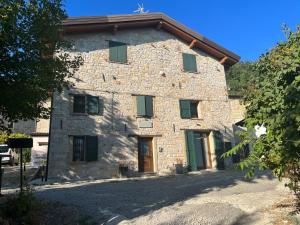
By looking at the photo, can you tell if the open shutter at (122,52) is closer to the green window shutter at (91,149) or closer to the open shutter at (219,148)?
the green window shutter at (91,149)

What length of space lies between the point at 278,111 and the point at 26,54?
19.7ft

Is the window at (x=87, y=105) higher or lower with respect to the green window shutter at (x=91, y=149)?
higher

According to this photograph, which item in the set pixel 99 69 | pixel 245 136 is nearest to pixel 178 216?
pixel 245 136

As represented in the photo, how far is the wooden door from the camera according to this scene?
15.8 m

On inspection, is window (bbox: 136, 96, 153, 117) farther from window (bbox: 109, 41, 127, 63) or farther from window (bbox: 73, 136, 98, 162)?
window (bbox: 73, 136, 98, 162)

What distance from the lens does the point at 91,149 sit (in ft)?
47.3

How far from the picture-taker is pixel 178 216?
6.35m

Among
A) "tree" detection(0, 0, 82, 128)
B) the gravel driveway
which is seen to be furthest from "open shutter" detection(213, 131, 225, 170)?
"tree" detection(0, 0, 82, 128)

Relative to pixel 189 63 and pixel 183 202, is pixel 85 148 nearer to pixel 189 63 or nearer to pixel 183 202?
pixel 183 202

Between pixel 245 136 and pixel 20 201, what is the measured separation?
514 centimetres

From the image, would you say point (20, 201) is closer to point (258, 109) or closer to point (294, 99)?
point (258, 109)

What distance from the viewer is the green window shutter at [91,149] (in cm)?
1434

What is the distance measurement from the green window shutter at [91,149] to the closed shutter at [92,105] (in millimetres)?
1389

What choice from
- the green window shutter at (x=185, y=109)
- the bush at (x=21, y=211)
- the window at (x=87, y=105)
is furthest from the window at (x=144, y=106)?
the bush at (x=21, y=211)
